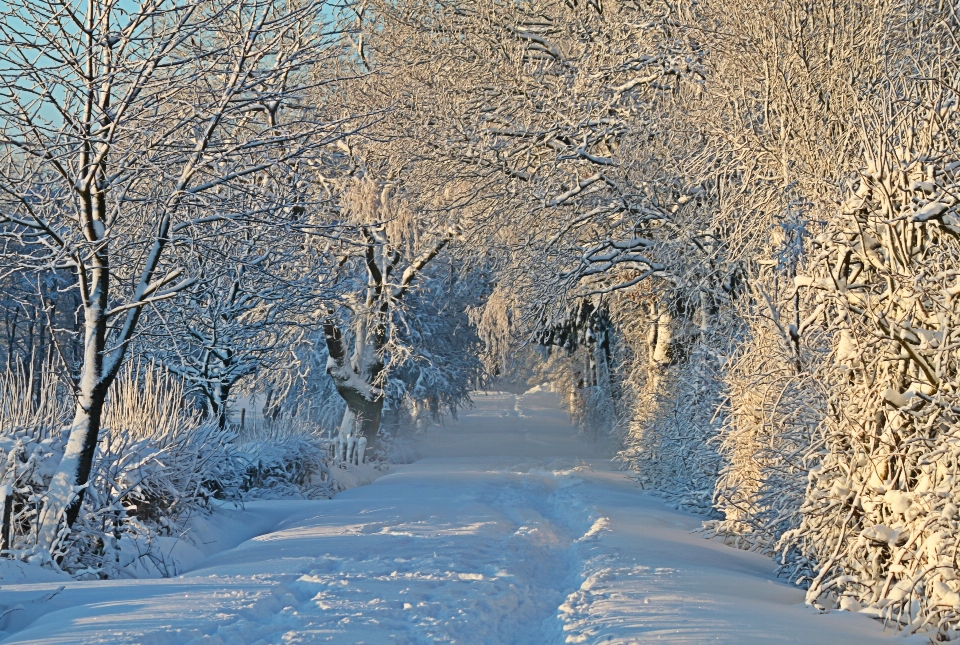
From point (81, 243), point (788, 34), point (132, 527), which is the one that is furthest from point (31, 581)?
point (788, 34)

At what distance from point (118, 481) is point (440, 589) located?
11.6 feet

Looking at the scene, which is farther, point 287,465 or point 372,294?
point 372,294

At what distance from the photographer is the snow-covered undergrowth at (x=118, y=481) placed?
24.2 ft

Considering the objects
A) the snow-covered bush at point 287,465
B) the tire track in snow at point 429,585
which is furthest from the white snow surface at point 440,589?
the snow-covered bush at point 287,465

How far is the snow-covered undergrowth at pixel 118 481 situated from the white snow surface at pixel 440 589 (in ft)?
1.29

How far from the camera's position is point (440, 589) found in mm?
6480

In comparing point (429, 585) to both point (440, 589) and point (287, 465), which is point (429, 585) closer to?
point (440, 589)

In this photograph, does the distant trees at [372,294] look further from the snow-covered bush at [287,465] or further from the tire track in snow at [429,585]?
the tire track in snow at [429,585]

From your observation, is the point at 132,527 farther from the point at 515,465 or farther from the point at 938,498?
the point at 515,465

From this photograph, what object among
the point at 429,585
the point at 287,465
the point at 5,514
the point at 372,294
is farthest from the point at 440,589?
the point at 372,294

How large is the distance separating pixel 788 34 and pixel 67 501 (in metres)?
8.20

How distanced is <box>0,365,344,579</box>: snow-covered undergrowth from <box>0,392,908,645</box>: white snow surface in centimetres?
39

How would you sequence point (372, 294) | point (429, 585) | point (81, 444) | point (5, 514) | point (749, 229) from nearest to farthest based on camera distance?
point (429, 585), point (5, 514), point (81, 444), point (749, 229), point (372, 294)

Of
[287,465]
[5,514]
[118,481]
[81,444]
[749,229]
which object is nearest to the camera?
[5,514]
